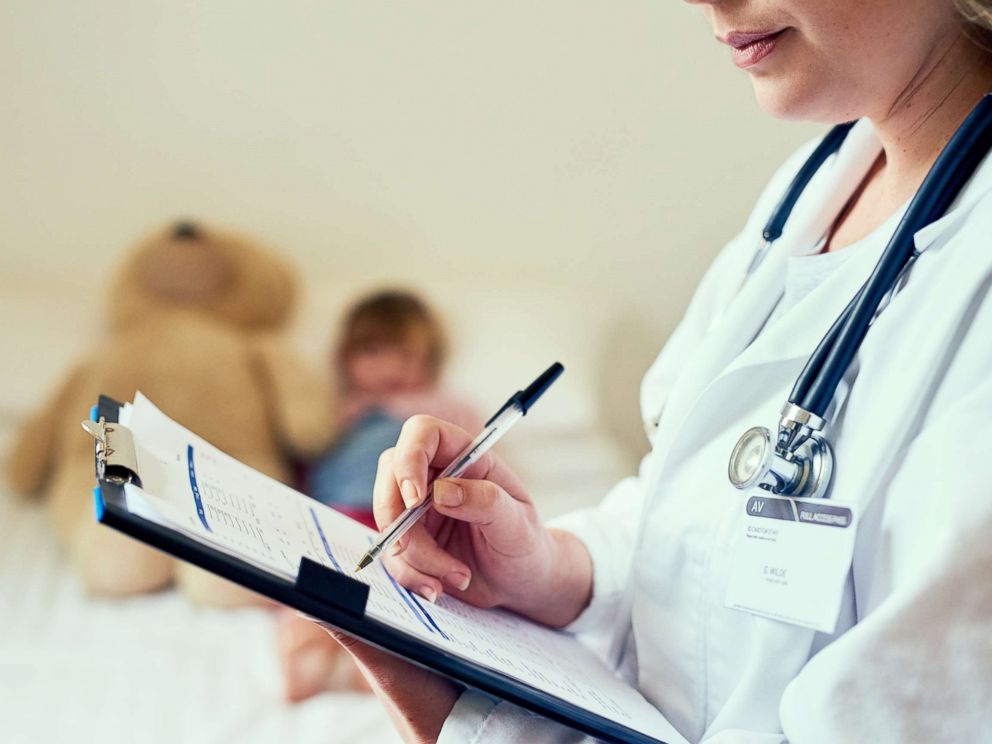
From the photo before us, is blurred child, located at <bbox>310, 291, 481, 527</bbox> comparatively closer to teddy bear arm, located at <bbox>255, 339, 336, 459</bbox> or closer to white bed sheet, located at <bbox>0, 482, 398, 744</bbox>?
teddy bear arm, located at <bbox>255, 339, 336, 459</bbox>

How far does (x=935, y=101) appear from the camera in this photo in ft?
2.37

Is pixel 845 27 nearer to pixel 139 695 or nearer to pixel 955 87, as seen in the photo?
pixel 955 87

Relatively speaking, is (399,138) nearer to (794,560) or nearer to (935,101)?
(935,101)

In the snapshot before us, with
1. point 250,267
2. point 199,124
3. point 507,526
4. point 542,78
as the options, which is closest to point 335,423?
point 250,267

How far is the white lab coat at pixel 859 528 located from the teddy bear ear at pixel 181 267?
1.21 m

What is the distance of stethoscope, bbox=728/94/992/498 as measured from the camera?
632 mm

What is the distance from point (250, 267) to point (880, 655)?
1.57m

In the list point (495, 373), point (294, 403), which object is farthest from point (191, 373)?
point (495, 373)

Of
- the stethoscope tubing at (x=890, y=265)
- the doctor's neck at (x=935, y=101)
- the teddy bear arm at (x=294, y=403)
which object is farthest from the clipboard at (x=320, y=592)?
the teddy bear arm at (x=294, y=403)

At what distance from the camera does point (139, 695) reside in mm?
1272

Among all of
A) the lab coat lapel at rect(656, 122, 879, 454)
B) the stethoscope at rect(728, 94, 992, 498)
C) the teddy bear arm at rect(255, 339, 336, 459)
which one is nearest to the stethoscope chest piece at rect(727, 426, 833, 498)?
the stethoscope at rect(728, 94, 992, 498)

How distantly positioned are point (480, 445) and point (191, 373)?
119cm

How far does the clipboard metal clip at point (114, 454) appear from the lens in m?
0.51

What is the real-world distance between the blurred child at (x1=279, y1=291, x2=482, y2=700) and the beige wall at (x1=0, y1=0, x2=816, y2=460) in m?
0.16
